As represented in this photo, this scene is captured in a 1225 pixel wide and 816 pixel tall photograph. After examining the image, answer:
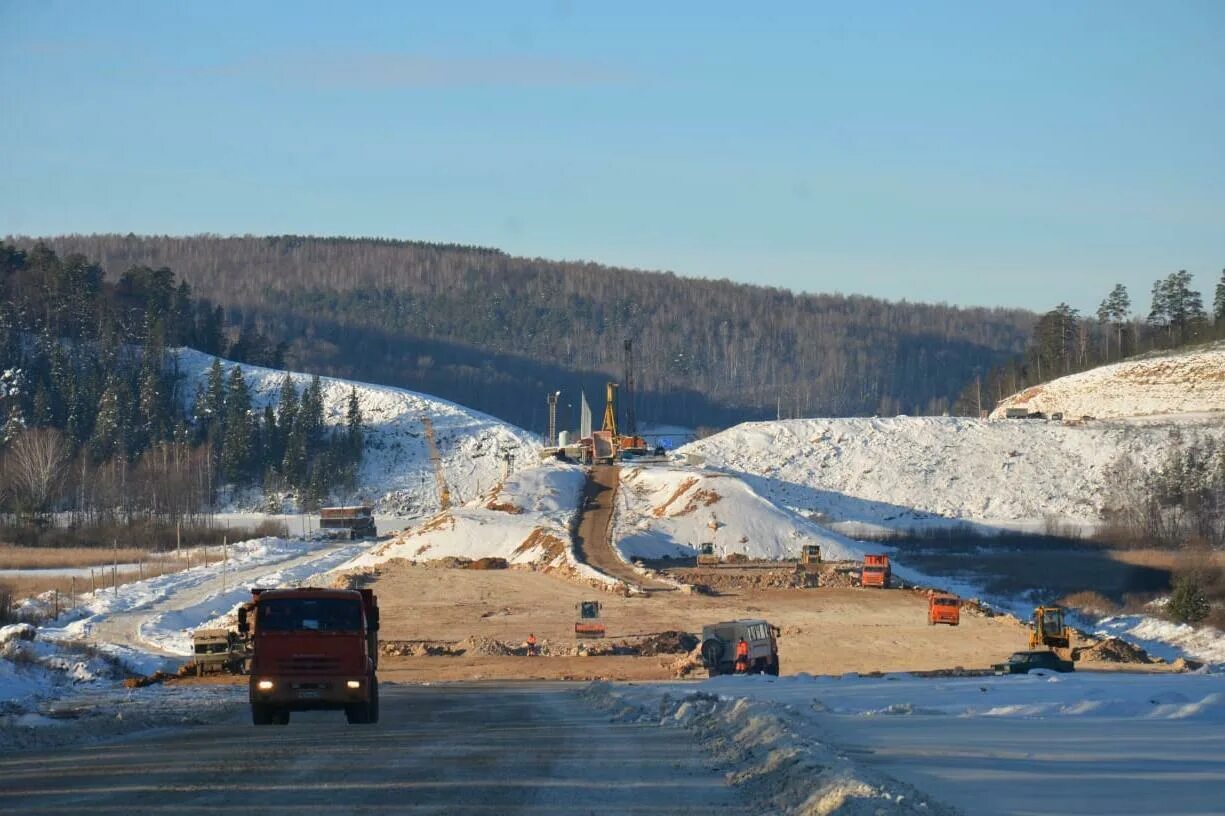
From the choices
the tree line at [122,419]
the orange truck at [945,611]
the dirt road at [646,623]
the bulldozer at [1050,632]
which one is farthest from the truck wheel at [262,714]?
the tree line at [122,419]

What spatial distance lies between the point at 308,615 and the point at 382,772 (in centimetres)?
667

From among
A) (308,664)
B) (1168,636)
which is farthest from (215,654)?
(1168,636)

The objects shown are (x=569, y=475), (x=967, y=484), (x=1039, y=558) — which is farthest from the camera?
(x=967, y=484)

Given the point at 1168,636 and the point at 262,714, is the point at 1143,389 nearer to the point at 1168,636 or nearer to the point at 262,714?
the point at 1168,636

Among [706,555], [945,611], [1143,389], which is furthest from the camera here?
[1143,389]

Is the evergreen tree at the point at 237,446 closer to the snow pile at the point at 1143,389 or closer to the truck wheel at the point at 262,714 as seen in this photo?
the snow pile at the point at 1143,389

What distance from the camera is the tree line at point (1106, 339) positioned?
515 feet

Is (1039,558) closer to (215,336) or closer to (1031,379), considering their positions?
(1031,379)

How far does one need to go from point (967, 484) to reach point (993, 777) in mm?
90210

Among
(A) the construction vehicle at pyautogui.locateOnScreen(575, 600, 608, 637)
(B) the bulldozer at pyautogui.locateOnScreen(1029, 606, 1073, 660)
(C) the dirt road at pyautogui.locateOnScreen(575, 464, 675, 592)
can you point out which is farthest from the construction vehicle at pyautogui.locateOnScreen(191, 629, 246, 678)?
(C) the dirt road at pyautogui.locateOnScreen(575, 464, 675, 592)

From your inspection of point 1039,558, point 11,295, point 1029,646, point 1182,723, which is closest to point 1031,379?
point 1039,558

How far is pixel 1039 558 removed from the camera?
77.0 meters

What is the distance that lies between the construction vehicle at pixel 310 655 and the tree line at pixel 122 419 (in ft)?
269

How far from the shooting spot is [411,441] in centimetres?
12950
